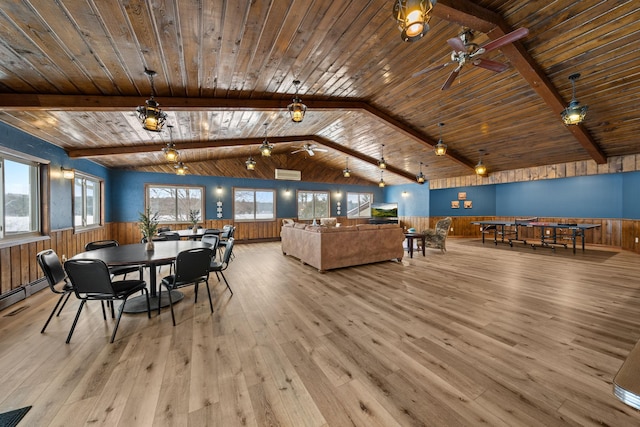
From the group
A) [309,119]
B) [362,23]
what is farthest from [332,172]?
[362,23]

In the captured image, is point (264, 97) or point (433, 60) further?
point (264, 97)

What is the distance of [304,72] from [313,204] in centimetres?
805

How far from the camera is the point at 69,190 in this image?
5.13 meters

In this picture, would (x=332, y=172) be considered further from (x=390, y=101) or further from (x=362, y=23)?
(x=362, y=23)

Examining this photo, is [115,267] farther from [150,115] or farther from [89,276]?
[150,115]

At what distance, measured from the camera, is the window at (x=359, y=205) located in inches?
493

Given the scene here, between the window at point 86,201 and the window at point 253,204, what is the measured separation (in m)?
4.03

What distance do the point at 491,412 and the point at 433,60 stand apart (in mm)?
4492

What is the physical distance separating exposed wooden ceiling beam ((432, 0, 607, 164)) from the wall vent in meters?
7.90

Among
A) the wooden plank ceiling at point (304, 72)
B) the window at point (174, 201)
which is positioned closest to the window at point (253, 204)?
the window at point (174, 201)

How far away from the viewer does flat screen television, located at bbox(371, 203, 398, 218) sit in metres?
12.6

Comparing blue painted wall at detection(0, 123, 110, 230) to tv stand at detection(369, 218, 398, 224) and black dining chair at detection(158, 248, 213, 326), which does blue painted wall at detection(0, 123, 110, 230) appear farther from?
tv stand at detection(369, 218, 398, 224)

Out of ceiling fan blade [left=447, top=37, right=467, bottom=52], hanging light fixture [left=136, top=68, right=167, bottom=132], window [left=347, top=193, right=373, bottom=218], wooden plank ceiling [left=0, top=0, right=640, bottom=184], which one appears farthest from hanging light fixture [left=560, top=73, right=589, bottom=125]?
window [left=347, top=193, right=373, bottom=218]

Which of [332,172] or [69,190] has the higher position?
[332,172]
